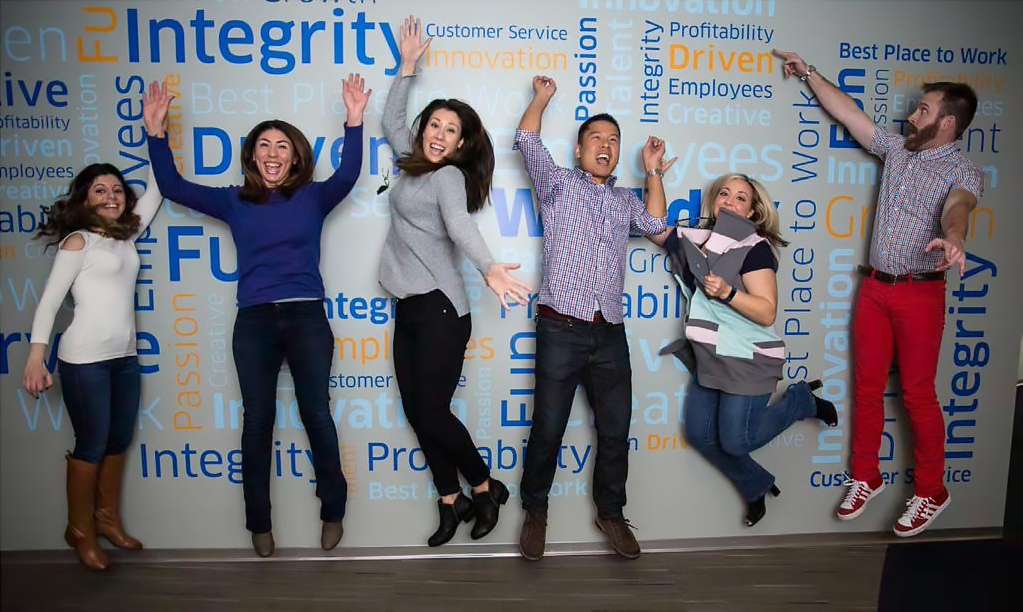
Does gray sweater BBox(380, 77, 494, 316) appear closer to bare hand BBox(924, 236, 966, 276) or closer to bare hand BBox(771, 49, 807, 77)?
bare hand BBox(771, 49, 807, 77)

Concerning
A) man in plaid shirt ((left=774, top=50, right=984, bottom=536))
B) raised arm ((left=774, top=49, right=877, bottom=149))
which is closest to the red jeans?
man in plaid shirt ((left=774, top=50, right=984, bottom=536))

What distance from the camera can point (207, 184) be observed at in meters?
2.88

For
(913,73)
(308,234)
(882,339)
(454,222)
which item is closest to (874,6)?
(913,73)

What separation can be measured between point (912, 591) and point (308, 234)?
107 inches

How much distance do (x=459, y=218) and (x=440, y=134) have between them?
38 centimetres

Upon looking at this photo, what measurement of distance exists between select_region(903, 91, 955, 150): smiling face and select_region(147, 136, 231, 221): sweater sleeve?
2.80 metres

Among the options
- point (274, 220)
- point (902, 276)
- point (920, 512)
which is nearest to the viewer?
point (274, 220)

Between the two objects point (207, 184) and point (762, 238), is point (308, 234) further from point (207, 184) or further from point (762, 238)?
point (762, 238)

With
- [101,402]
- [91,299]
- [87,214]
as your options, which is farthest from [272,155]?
[101,402]

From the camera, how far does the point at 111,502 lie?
288 cm

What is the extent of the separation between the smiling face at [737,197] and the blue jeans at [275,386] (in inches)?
66.8

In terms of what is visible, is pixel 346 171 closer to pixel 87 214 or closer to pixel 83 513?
pixel 87 214

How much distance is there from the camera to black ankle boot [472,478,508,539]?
2.90 meters

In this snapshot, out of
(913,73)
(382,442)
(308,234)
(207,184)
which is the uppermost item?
(913,73)
